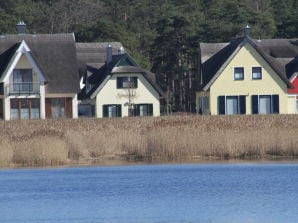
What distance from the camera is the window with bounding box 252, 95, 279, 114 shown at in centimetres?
5915

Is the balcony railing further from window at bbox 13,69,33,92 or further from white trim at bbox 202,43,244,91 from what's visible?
white trim at bbox 202,43,244,91

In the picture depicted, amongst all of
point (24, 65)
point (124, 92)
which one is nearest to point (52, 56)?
point (24, 65)

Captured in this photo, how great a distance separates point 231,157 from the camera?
3919 centimetres

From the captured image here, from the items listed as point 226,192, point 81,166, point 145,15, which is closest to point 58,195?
point 226,192

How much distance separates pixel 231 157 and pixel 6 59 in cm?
2285

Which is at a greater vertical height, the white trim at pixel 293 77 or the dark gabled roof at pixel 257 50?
the dark gabled roof at pixel 257 50

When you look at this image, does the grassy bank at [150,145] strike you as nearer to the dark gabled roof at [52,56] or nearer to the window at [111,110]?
the dark gabled roof at [52,56]

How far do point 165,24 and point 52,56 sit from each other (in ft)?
34.8

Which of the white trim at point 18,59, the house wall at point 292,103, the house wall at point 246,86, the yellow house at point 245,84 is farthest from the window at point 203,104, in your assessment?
the white trim at point 18,59

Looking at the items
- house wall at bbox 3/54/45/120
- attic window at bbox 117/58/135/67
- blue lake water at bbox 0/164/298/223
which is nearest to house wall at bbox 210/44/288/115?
attic window at bbox 117/58/135/67

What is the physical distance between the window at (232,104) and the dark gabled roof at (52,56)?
23.9ft

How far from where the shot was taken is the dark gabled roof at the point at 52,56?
5931 centimetres

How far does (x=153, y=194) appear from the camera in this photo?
98.7ft

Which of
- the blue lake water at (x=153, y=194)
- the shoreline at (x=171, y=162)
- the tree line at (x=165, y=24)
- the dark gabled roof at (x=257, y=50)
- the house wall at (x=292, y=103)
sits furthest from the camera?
the tree line at (x=165, y=24)
